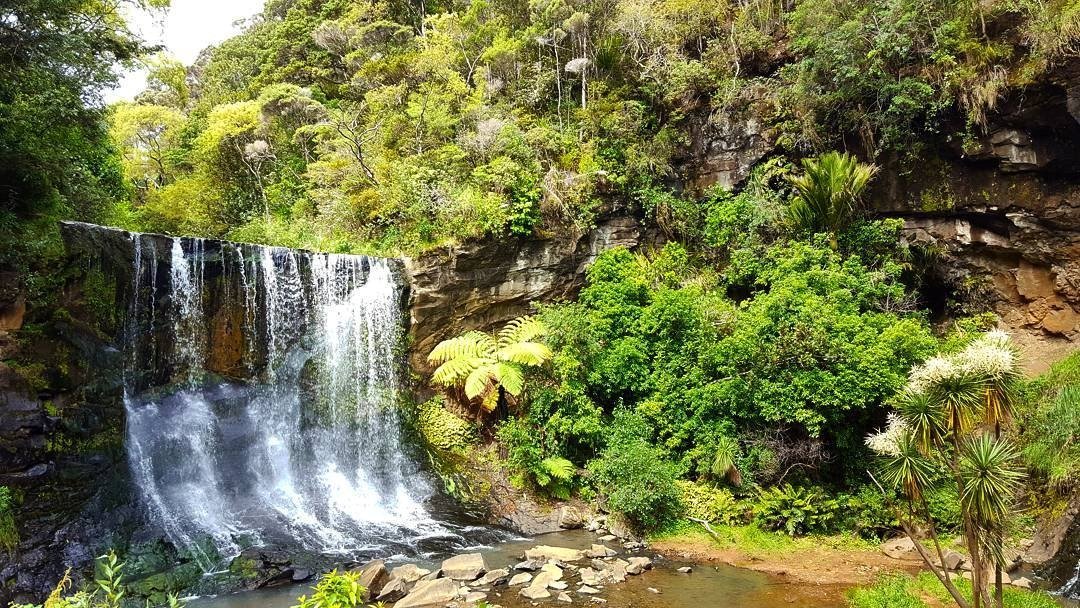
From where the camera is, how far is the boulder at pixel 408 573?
886 cm

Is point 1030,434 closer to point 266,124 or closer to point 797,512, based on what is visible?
point 797,512

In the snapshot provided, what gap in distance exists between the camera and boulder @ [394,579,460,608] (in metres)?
8.13

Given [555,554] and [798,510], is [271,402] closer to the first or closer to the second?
[555,554]

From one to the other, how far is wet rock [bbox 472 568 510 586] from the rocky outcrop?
19.8 ft

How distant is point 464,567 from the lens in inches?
361

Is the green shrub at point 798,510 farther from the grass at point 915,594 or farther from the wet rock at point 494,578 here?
the wet rock at point 494,578

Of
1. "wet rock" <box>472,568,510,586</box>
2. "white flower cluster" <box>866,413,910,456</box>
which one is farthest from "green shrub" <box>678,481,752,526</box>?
"white flower cluster" <box>866,413,910,456</box>

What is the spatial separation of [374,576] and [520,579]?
217cm

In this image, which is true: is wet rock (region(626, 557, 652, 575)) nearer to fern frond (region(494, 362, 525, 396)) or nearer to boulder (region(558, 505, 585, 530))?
boulder (region(558, 505, 585, 530))

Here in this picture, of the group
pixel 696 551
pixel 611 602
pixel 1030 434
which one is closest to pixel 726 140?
pixel 1030 434

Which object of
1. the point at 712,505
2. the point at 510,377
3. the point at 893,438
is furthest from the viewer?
the point at 510,377

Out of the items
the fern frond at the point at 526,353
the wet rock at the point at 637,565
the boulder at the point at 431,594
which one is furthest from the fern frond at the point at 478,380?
the wet rock at the point at 637,565

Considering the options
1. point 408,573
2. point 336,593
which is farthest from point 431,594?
point 336,593

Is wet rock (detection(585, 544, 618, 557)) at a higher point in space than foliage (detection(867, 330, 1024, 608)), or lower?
lower
